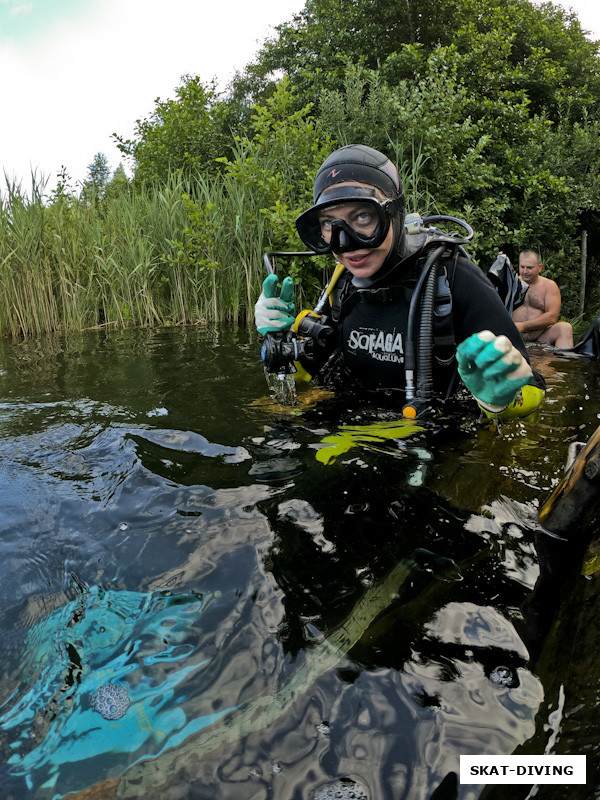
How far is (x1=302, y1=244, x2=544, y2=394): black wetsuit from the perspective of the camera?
7.72 feet

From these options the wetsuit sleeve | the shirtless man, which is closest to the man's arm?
the shirtless man

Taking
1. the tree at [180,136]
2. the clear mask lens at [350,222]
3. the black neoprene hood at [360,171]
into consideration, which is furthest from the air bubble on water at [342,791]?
the tree at [180,136]

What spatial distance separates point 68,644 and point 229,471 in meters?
0.94

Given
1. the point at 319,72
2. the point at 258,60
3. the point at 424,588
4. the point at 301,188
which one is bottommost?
the point at 424,588

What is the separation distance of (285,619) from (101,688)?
449mm

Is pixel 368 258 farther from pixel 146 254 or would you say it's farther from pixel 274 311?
pixel 146 254

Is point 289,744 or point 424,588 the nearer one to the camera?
point 289,744

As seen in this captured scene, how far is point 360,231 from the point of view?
2.46 meters

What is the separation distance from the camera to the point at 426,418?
2.40 metres

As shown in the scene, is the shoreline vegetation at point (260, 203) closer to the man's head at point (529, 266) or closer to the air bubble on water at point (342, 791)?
the man's head at point (529, 266)

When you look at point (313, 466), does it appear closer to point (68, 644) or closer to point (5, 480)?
point (68, 644)

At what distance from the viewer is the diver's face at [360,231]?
96.3 inches

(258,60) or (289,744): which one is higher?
(258,60)

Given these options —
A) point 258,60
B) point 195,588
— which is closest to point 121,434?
point 195,588
